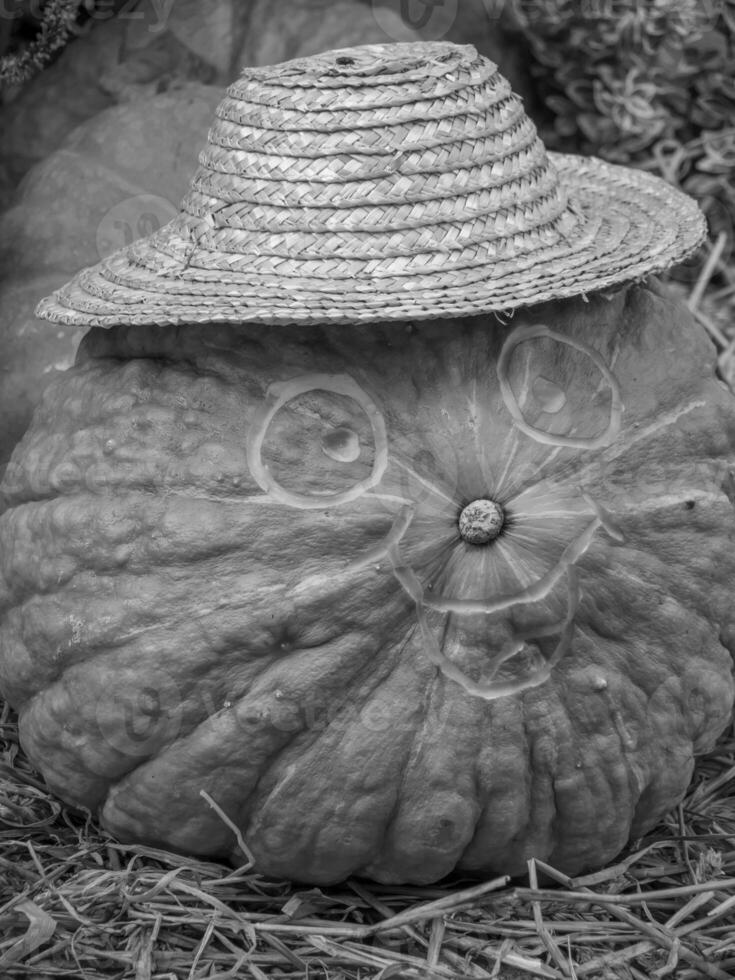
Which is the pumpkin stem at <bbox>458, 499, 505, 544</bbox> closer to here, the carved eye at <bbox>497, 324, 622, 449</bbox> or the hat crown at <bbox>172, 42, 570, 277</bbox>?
the carved eye at <bbox>497, 324, 622, 449</bbox>

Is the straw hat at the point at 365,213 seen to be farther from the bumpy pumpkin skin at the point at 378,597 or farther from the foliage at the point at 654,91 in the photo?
the foliage at the point at 654,91

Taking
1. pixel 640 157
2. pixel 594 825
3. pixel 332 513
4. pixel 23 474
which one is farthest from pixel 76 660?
pixel 640 157

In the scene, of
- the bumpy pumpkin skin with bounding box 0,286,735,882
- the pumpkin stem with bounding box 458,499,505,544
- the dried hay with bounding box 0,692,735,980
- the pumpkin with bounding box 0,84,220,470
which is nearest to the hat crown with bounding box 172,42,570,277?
the bumpy pumpkin skin with bounding box 0,286,735,882

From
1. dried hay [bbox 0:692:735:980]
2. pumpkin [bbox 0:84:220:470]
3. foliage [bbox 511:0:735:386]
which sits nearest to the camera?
dried hay [bbox 0:692:735:980]

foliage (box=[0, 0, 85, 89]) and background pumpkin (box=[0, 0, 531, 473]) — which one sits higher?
foliage (box=[0, 0, 85, 89])

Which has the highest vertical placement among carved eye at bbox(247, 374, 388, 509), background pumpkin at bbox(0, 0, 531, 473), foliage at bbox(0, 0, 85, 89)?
foliage at bbox(0, 0, 85, 89)

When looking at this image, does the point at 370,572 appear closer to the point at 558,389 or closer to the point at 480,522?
the point at 480,522

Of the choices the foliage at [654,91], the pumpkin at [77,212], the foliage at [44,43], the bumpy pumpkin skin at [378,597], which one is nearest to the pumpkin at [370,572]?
the bumpy pumpkin skin at [378,597]

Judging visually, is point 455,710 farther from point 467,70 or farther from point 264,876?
point 467,70

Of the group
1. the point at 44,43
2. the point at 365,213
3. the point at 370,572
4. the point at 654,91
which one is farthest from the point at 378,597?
the point at 654,91
